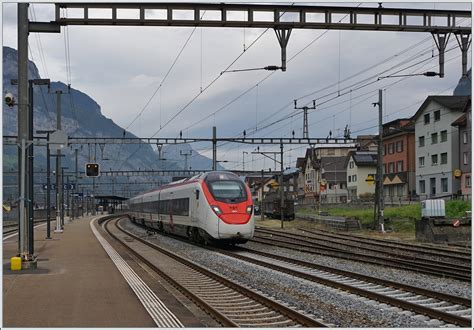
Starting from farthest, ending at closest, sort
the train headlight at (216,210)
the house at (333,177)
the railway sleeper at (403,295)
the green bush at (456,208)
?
the house at (333,177), the green bush at (456,208), the train headlight at (216,210), the railway sleeper at (403,295)

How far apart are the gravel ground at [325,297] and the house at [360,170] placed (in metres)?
65.6

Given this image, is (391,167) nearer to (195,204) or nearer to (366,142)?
(366,142)

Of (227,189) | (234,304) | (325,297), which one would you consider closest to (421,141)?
(227,189)

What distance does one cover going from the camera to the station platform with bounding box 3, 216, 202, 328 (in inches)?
388

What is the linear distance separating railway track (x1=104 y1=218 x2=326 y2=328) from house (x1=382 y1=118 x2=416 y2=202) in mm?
53679

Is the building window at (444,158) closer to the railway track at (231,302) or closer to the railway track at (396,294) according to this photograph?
the railway track at (396,294)

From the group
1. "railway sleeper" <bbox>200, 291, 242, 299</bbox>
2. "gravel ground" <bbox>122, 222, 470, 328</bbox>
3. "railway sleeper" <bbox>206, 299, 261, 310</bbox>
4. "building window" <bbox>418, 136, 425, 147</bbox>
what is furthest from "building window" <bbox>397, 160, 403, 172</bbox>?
"railway sleeper" <bbox>206, 299, 261, 310</bbox>

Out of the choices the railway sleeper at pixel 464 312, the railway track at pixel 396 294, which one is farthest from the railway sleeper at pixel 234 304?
the railway sleeper at pixel 464 312

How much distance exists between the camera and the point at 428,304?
11.9 m

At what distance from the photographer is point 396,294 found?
13.1m

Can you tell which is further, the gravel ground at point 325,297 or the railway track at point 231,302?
the gravel ground at point 325,297

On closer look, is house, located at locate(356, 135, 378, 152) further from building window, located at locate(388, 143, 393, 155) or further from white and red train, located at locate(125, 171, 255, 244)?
white and red train, located at locate(125, 171, 255, 244)

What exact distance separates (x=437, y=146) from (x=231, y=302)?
52774mm

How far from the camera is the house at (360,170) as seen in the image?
278 feet
